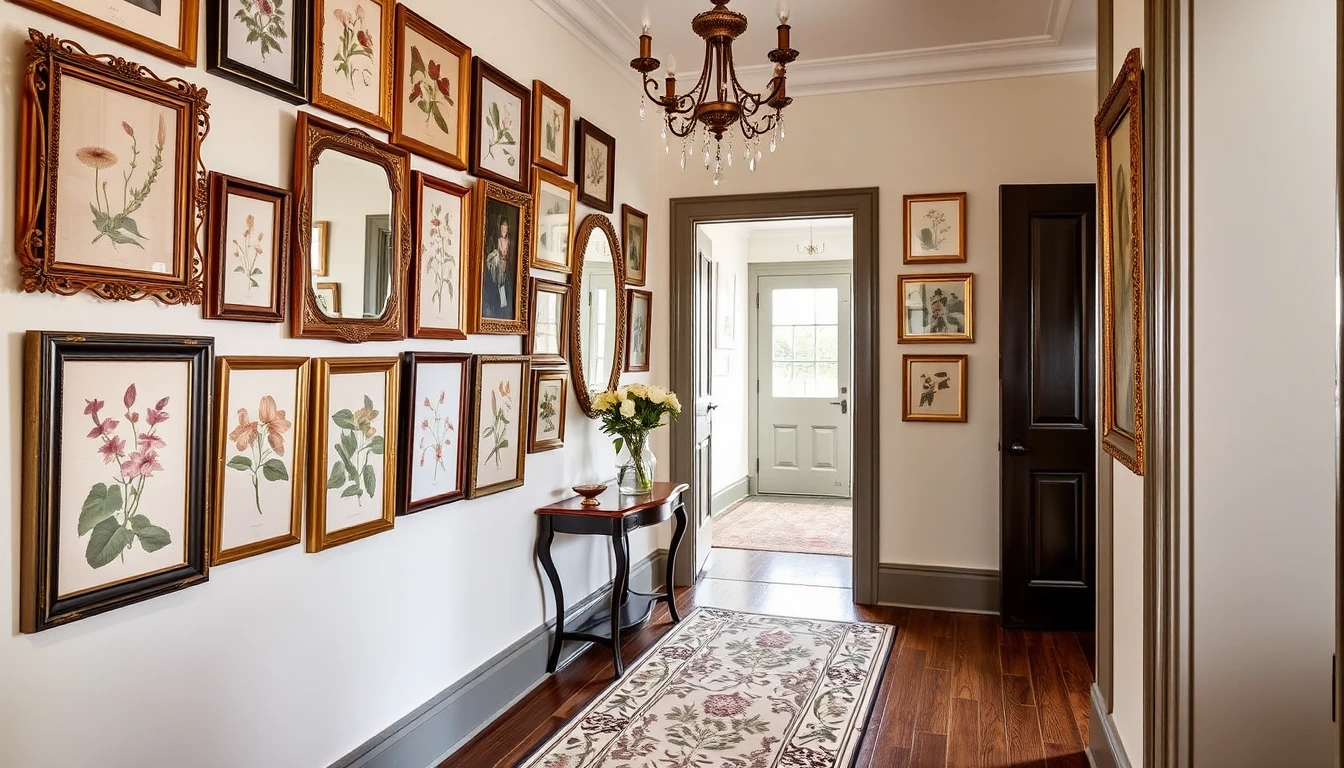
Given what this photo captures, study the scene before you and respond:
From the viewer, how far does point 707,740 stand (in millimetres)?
2893

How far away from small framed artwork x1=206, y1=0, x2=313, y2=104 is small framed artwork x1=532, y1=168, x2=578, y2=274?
1.29m

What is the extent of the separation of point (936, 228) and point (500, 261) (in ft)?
8.03

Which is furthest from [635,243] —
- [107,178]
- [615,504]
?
[107,178]

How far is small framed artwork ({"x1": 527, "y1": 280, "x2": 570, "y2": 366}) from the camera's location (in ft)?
11.3

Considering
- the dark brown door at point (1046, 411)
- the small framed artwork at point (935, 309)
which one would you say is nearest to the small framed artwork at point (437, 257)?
the small framed artwork at point (935, 309)

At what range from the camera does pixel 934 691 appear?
339 centimetres

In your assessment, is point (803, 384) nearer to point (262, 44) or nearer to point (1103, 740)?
point (1103, 740)

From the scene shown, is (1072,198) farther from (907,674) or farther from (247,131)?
(247,131)

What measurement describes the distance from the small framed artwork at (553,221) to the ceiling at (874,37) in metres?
0.74

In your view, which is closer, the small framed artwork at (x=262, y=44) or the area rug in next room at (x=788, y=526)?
the small framed artwork at (x=262, y=44)

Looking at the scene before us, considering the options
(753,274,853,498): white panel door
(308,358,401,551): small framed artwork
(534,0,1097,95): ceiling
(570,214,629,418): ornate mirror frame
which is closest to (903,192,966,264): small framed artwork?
(534,0,1097,95): ceiling

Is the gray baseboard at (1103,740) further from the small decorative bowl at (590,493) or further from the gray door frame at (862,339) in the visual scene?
the small decorative bowl at (590,493)

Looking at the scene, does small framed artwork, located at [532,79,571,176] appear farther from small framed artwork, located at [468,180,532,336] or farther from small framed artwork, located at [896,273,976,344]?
small framed artwork, located at [896,273,976,344]

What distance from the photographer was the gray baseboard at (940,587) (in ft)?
14.7
